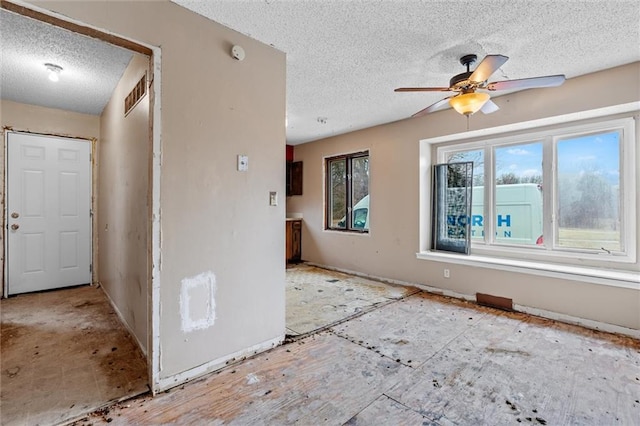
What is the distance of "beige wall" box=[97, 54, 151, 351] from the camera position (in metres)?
2.38

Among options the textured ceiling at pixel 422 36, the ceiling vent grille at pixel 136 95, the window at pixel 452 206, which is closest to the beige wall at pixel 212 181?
the textured ceiling at pixel 422 36

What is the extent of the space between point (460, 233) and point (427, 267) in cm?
65

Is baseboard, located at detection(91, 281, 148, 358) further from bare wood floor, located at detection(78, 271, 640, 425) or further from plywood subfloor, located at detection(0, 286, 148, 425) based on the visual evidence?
bare wood floor, located at detection(78, 271, 640, 425)

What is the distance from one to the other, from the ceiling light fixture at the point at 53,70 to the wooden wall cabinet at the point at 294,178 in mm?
4026

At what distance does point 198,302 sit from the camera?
2113mm

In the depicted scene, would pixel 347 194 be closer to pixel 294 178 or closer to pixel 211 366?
pixel 294 178

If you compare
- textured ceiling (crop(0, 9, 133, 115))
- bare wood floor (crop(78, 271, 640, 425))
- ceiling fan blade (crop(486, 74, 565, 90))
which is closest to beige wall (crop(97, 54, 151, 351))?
textured ceiling (crop(0, 9, 133, 115))

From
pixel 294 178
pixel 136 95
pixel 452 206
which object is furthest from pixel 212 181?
pixel 294 178

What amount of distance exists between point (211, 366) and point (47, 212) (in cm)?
363

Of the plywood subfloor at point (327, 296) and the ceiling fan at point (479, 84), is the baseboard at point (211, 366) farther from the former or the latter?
the ceiling fan at point (479, 84)

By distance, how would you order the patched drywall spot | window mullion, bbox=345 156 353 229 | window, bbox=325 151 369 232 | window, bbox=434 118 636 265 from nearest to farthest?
the patched drywall spot
window, bbox=434 118 636 265
window, bbox=325 151 369 232
window mullion, bbox=345 156 353 229

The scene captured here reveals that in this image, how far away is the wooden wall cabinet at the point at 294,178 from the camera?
6.36m

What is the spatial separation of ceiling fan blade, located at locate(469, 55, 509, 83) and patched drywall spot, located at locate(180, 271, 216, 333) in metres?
2.37

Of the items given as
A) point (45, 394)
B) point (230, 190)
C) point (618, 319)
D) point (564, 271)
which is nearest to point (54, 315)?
point (45, 394)
